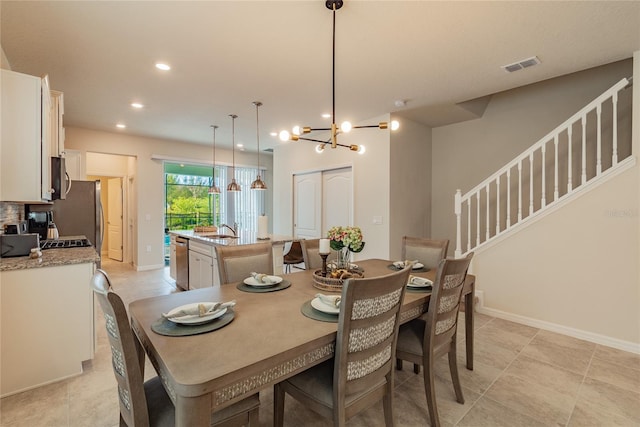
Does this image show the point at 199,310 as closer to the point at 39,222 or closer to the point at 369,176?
the point at 369,176

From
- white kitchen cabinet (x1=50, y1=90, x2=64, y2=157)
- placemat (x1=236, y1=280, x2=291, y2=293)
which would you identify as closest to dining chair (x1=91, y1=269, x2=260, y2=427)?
placemat (x1=236, y1=280, x2=291, y2=293)

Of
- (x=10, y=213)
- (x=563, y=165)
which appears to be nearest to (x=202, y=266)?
(x=10, y=213)

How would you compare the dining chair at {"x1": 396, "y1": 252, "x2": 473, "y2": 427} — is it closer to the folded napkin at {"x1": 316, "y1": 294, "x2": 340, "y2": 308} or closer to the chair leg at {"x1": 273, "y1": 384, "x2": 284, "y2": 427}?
the folded napkin at {"x1": 316, "y1": 294, "x2": 340, "y2": 308}

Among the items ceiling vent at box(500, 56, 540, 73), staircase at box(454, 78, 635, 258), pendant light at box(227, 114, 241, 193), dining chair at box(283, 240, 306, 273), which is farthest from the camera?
pendant light at box(227, 114, 241, 193)

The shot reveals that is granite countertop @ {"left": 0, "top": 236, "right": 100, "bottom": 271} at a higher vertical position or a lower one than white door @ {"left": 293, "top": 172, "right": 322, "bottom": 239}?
lower

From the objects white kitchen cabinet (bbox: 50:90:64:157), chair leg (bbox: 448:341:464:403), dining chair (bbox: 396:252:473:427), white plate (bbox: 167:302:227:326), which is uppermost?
white kitchen cabinet (bbox: 50:90:64:157)

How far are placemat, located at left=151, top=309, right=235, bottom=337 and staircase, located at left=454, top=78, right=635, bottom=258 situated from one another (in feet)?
10.9

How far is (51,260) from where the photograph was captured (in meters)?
2.27

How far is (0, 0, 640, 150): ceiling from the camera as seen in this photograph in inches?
84.7

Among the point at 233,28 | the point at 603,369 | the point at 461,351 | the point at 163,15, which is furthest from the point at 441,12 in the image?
the point at 603,369

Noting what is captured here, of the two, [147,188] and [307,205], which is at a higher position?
[147,188]

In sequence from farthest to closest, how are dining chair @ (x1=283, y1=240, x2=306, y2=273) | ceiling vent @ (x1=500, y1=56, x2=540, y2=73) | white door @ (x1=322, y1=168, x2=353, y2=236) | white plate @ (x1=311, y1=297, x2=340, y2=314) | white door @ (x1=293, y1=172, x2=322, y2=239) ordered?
white door @ (x1=293, y1=172, x2=322, y2=239) → white door @ (x1=322, y1=168, x2=353, y2=236) → dining chair @ (x1=283, y1=240, x2=306, y2=273) → ceiling vent @ (x1=500, y1=56, x2=540, y2=73) → white plate @ (x1=311, y1=297, x2=340, y2=314)

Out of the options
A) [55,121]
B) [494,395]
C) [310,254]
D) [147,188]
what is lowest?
[494,395]

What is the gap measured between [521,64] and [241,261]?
3243mm
